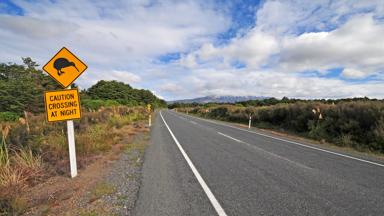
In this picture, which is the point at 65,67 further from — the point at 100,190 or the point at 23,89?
the point at 23,89

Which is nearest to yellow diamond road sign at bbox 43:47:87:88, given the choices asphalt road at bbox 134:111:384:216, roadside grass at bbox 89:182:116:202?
roadside grass at bbox 89:182:116:202

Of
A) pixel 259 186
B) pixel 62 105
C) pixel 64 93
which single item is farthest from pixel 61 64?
pixel 259 186

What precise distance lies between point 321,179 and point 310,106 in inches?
620

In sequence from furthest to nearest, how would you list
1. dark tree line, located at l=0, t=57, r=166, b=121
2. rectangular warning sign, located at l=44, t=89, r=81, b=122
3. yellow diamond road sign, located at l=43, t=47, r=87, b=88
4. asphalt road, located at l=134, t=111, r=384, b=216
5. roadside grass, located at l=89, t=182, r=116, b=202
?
dark tree line, located at l=0, t=57, r=166, b=121 → yellow diamond road sign, located at l=43, t=47, r=87, b=88 → rectangular warning sign, located at l=44, t=89, r=81, b=122 → roadside grass, located at l=89, t=182, r=116, b=202 → asphalt road, located at l=134, t=111, r=384, b=216

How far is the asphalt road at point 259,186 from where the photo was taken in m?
4.41

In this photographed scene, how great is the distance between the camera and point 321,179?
6.24 m

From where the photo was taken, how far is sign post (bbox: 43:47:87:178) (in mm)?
6199

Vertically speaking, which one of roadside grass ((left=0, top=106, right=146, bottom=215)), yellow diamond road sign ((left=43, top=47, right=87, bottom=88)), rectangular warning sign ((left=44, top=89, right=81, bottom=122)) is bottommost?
roadside grass ((left=0, top=106, right=146, bottom=215))

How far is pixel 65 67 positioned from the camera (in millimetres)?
6438

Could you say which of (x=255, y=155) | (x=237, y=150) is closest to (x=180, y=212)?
(x=255, y=155)

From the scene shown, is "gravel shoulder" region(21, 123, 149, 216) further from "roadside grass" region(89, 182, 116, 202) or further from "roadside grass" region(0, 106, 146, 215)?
"roadside grass" region(0, 106, 146, 215)

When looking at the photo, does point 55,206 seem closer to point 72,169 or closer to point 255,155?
point 72,169

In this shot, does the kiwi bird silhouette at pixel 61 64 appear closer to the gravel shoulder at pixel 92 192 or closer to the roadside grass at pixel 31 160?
the roadside grass at pixel 31 160

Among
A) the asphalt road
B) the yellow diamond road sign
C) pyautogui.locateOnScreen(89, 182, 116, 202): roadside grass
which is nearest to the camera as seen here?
the asphalt road
